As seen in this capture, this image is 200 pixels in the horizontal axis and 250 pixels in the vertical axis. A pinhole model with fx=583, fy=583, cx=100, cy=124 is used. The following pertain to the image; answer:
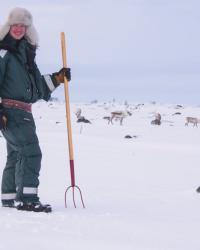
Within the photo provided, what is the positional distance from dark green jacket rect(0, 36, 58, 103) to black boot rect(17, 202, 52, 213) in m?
0.92

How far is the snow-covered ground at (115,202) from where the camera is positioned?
3.85m

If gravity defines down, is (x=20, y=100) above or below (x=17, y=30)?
below

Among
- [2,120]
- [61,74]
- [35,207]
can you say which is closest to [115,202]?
[35,207]

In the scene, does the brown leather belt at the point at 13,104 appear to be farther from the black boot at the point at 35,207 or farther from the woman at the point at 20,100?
the black boot at the point at 35,207

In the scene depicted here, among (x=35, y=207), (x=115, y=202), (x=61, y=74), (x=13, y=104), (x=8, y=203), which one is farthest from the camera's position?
(x=115, y=202)

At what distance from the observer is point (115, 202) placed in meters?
5.80

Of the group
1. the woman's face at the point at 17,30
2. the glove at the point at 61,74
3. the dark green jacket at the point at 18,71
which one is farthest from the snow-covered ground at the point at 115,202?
the woman's face at the point at 17,30

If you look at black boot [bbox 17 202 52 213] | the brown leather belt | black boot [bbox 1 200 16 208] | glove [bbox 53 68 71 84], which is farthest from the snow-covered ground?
glove [bbox 53 68 71 84]

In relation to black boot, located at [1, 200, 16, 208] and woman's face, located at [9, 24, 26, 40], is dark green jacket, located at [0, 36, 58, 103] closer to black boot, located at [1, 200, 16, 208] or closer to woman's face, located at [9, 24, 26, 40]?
woman's face, located at [9, 24, 26, 40]

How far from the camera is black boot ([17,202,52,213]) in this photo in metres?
4.99

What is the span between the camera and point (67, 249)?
3.50 metres

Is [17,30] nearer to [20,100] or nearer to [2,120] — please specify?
[20,100]

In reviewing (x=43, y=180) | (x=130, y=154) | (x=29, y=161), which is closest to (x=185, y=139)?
(x=130, y=154)

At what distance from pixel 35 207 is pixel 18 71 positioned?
121cm
